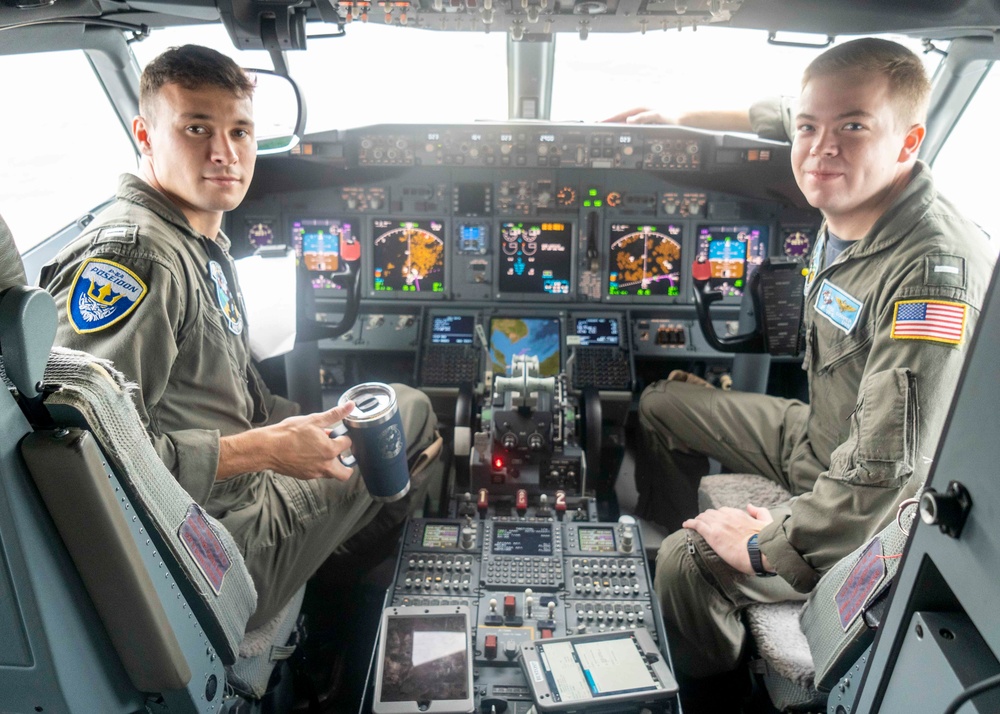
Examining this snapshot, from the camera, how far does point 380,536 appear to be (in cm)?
239

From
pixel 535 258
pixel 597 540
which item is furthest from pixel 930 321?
pixel 535 258

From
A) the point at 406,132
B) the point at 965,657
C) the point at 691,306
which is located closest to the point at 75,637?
the point at 965,657

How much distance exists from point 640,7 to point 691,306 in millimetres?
1581

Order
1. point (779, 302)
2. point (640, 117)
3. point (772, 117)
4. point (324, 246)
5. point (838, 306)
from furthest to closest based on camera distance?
point (324, 246) < point (640, 117) < point (772, 117) < point (779, 302) < point (838, 306)

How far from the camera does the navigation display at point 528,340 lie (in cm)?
305

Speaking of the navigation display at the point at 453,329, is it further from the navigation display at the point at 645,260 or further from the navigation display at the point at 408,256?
the navigation display at the point at 645,260

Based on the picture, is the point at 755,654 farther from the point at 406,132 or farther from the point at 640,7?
the point at 406,132

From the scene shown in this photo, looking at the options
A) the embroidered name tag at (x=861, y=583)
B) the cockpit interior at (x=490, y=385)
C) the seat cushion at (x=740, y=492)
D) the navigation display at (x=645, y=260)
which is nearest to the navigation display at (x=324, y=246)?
the cockpit interior at (x=490, y=385)

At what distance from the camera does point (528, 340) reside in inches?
121

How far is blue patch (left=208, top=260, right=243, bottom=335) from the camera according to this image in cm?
180

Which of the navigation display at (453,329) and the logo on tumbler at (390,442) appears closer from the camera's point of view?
the logo on tumbler at (390,442)

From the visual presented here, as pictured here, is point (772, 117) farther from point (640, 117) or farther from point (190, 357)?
point (190, 357)

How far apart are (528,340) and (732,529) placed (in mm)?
1500

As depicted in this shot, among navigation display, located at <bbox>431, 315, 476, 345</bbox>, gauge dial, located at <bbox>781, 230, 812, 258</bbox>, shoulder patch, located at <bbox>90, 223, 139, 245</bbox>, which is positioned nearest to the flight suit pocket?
shoulder patch, located at <bbox>90, 223, 139, 245</bbox>
